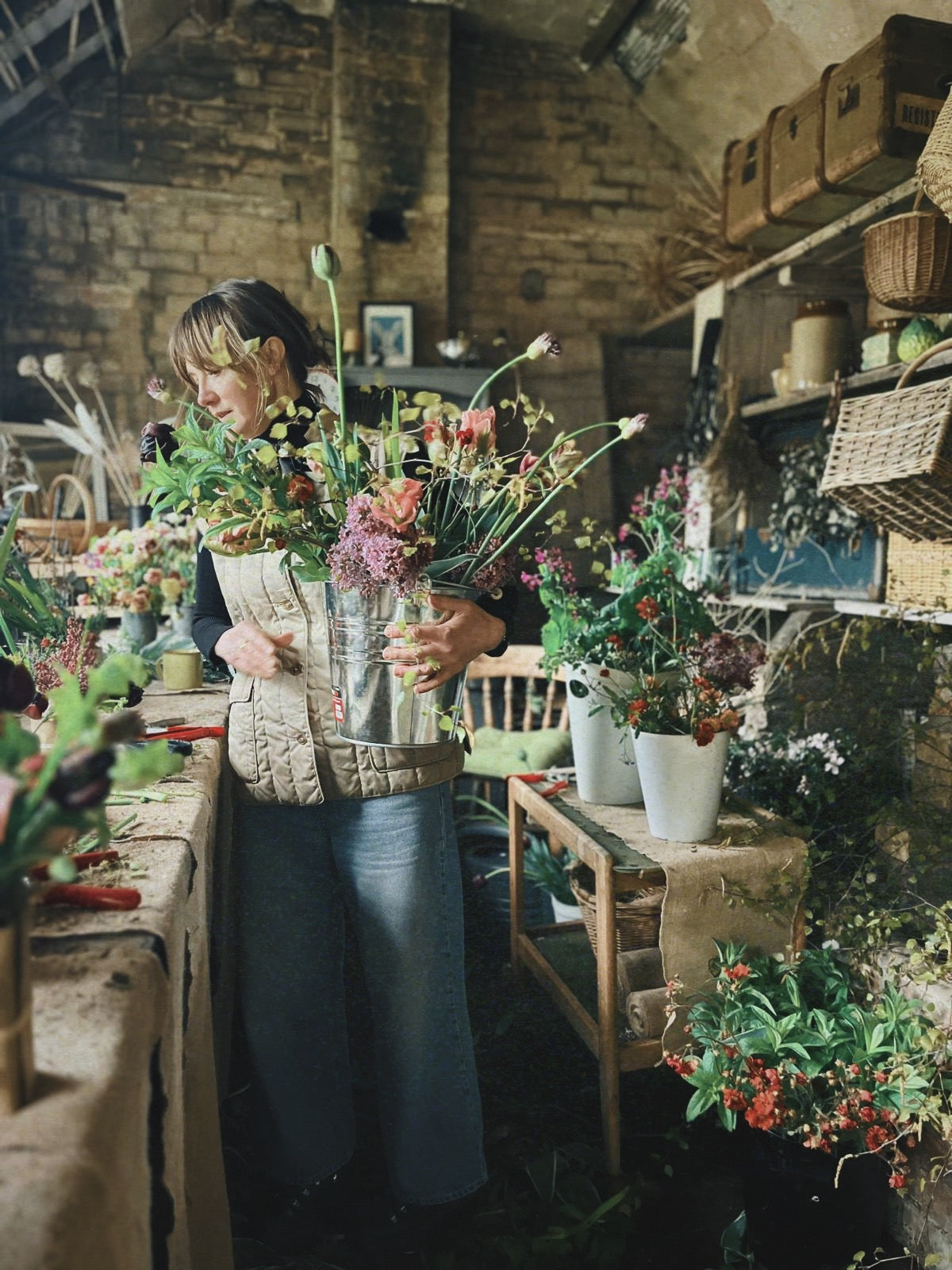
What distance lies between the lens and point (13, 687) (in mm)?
810

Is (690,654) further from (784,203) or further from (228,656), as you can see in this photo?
(784,203)

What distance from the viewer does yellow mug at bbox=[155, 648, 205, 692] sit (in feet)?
6.80

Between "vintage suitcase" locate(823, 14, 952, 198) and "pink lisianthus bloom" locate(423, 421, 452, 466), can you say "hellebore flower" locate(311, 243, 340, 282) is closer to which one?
"pink lisianthus bloom" locate(423, 421, 452, 466)

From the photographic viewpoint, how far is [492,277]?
567 cm

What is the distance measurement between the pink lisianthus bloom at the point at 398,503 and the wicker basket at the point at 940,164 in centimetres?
157

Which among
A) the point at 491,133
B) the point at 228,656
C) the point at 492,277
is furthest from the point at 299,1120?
the point at 491,133

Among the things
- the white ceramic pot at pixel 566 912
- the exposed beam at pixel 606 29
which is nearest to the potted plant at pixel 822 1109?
the white ceramic pot at pixel 566 912

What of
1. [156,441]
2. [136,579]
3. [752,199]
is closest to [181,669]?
[136,579]

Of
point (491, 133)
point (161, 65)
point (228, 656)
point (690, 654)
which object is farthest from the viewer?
point (491, 133)

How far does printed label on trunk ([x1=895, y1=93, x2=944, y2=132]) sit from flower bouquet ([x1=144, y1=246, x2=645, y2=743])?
90.2 inches

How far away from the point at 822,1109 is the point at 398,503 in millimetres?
1273

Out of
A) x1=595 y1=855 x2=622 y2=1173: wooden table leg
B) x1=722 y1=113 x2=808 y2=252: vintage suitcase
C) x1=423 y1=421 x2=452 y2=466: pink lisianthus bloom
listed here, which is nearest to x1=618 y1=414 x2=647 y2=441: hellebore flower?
x1=423 y1=421 x2=452 y2=466: pink lisianthus bloom

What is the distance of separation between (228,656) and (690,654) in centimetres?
91

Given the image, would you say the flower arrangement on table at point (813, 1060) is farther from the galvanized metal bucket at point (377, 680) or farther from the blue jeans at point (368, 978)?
the galvanized metal bucket at point (377, 680)
